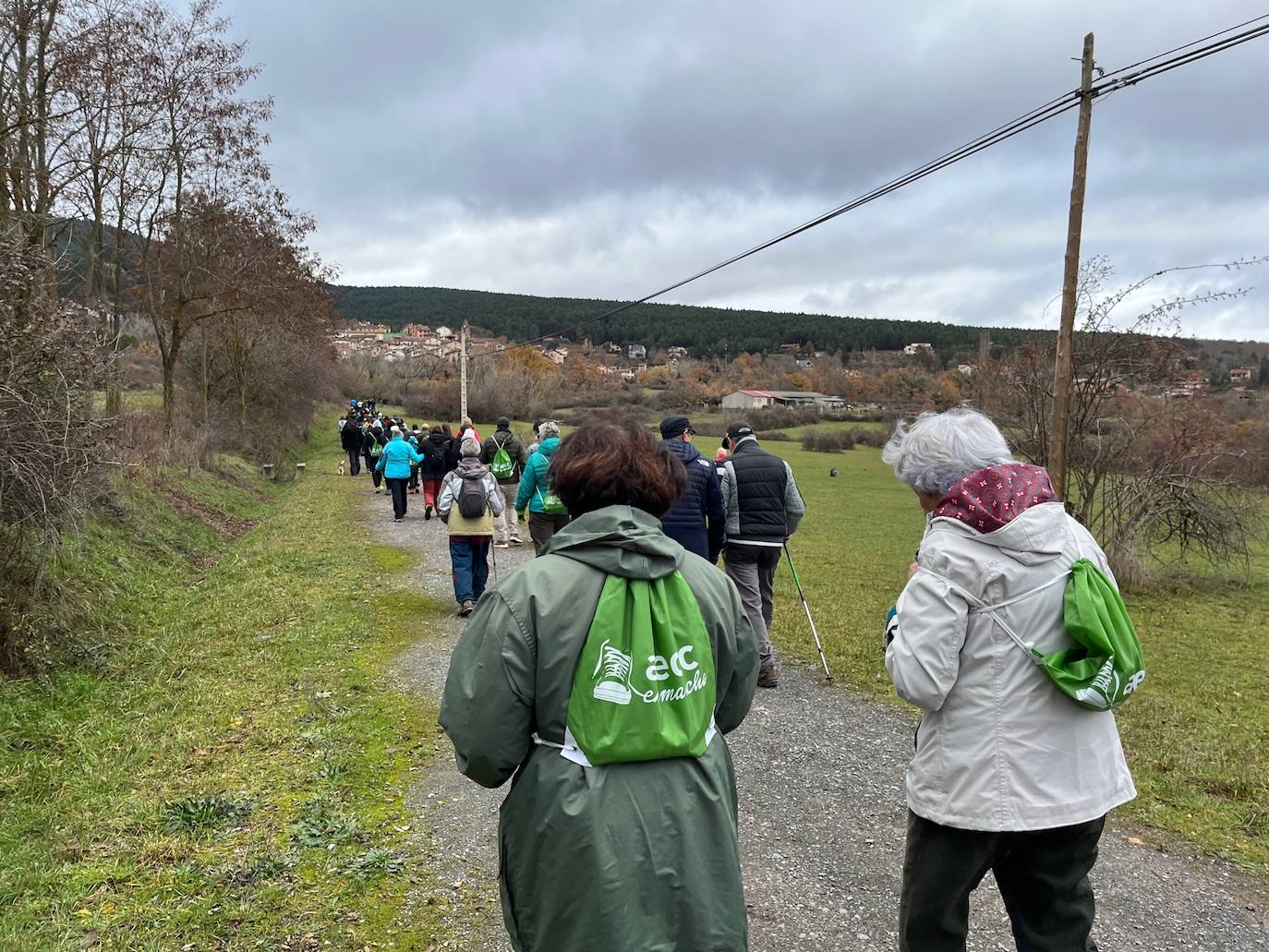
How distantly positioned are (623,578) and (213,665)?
20.5 ft

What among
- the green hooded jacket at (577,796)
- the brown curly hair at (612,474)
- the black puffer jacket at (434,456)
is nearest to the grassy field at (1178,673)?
the green hooded jacket at (577,796)

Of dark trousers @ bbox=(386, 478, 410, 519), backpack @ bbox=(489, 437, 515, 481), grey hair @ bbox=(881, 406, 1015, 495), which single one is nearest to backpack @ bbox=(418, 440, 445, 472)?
dark trousers @ bbox=(386, 478, 410, 519)

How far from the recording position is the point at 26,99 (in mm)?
12406

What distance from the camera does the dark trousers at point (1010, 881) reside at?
2.35 m

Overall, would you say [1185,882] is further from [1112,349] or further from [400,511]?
[400,511]

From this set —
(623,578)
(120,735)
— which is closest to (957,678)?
(623,578)

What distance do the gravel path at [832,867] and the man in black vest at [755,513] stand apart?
3.81ft

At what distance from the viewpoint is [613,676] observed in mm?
1941

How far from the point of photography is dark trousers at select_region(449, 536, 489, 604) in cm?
837

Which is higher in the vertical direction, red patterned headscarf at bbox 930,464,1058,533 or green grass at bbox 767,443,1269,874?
red patterned headscarf at bbox 930,464,1058,533

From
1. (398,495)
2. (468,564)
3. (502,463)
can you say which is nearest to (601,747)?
(468,564)

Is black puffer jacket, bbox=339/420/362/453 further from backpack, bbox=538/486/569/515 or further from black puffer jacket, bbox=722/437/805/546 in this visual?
black puffer jacket, bbox=722/437/805/546

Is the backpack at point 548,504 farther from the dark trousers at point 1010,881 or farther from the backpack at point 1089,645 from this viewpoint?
the backpack at point 1089,645

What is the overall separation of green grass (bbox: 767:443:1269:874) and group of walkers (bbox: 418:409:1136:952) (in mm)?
2879
